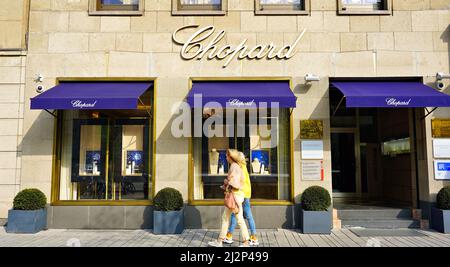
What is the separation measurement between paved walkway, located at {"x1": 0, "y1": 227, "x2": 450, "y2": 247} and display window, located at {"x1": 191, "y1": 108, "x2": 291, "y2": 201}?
1.18 meters

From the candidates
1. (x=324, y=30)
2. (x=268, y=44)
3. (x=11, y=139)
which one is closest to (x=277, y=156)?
(x=268, y=44)

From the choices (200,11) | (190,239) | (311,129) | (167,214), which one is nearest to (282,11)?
(200,11)

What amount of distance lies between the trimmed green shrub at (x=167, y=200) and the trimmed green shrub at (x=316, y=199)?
298 centimetres

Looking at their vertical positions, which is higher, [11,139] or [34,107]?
[34,107]

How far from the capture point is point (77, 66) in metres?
9.44

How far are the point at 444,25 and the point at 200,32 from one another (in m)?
6.36

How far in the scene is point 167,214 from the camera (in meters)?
8.28

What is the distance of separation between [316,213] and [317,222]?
211 millimetres

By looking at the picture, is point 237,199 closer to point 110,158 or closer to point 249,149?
point 249,149

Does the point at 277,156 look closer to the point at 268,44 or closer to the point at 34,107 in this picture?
the point at 268,44

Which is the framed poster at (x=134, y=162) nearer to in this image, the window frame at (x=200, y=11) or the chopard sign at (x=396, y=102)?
the window frame at (x=200, y=11)

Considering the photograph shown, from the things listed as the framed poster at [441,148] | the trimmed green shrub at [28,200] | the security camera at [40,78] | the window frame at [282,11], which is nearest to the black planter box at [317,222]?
the framed poster at [441,148]
